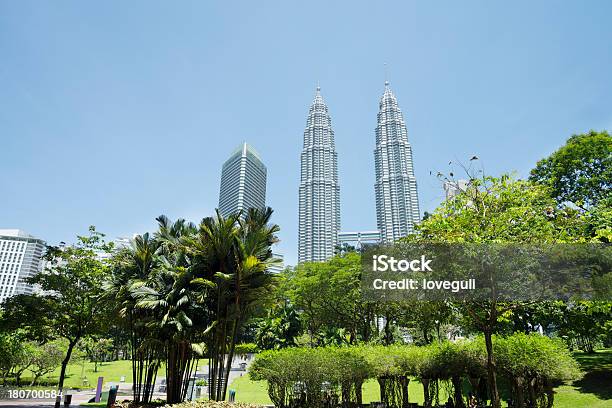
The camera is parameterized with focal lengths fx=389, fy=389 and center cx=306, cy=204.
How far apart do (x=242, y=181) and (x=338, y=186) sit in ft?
144

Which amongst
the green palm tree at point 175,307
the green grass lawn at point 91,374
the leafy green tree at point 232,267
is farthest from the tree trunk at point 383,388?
the green grass lawn at point 91,374

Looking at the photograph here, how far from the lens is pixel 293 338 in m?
32.8

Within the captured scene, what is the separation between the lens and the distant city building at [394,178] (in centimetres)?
13262

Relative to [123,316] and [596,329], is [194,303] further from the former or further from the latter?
[596,329]

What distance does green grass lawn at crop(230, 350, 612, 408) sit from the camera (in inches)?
704

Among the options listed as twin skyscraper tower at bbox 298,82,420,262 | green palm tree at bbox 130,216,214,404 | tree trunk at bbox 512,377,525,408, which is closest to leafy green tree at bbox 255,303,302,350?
green palm tree at bbox 130,216,214,404

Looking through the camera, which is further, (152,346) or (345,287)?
(345,287)

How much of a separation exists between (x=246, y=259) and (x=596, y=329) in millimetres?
19140

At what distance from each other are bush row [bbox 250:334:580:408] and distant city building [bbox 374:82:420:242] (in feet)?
373

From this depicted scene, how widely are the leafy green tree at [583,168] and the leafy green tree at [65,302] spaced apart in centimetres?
2628

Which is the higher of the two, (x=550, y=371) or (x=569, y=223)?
(x=569, y=223)

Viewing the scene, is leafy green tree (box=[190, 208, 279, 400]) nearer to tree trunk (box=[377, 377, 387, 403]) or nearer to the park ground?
tree trunk (box=[377, 377, 387, 403])

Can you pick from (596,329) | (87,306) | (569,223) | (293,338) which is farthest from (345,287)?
(569,223)

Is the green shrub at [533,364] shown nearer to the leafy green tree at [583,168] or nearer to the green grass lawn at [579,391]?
the green grass lawn at [579,391]
